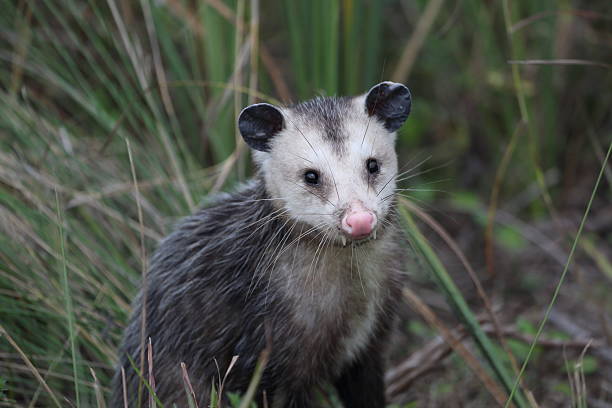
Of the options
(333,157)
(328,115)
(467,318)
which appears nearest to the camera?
(333,157)

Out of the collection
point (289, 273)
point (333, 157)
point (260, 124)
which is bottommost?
point (289, 273)

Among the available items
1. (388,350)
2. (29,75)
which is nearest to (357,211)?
(388,350)

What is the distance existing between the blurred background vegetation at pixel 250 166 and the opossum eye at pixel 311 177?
390 millimetres

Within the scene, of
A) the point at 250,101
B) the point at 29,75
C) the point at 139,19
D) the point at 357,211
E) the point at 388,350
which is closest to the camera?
the point at 357,211

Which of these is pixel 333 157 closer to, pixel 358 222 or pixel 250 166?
pixel 358 222

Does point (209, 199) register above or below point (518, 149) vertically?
above

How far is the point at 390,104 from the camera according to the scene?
224 cm

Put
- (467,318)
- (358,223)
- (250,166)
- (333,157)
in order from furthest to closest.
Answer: (250,166), (467,318), (333,157), (358,223)

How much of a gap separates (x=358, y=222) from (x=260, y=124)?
50 centimetres

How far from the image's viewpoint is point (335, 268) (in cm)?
224

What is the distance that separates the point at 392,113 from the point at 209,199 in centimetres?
74

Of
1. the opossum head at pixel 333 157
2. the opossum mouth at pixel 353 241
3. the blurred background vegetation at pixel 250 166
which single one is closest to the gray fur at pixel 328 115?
the opossum head at pixel 333 157

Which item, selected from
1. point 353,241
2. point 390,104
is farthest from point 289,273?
point 390,104

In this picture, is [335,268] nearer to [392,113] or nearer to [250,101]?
[392,113]
